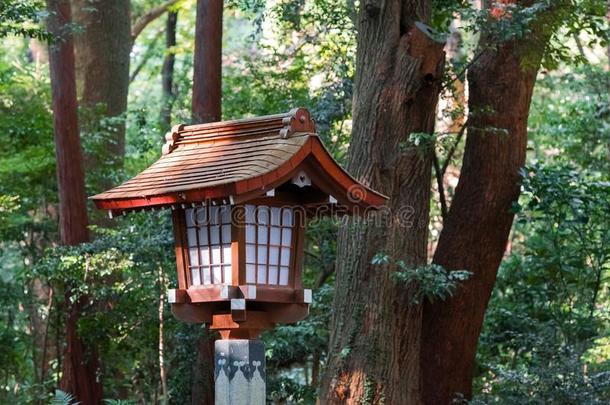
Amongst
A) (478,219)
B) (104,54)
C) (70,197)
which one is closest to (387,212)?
(478,219)

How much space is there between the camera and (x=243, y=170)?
5203 millimetres

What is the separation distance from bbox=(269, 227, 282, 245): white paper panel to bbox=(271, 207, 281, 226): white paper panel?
4 cm

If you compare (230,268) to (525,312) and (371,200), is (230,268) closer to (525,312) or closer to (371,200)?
(371,200)

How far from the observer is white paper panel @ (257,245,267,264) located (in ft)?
17.9

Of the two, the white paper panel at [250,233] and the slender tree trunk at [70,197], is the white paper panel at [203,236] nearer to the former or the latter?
the white paper panel at [250,233]

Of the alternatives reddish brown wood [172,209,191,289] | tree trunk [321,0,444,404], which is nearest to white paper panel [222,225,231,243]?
reddish brown wood [172,209,191,289]

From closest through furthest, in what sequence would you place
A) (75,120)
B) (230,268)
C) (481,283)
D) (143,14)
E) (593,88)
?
1. (230,268)
2. (481,283)
3. (75,120)
4. (593,88)
5. (143,14)

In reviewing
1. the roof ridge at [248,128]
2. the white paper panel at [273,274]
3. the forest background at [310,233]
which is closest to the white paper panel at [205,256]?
the white paper panel at [273,274]

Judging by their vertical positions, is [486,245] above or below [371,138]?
below

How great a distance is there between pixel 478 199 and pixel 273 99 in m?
3.22

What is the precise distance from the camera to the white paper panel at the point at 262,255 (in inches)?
215

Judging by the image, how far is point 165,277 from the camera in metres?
9.20

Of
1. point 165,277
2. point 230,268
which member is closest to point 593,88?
point 165,277

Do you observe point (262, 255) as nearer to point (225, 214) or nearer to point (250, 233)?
point (250, 233)
